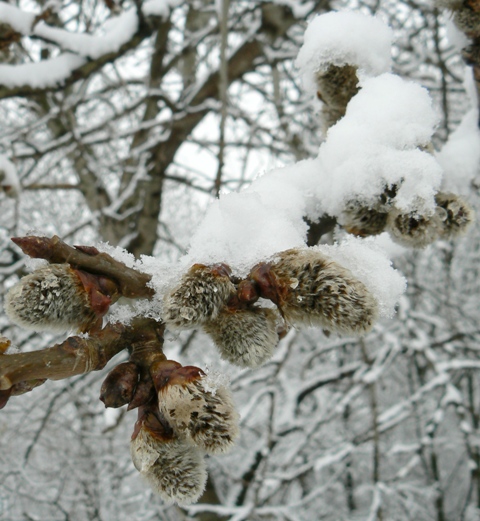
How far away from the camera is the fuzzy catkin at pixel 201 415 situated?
0.66 meters

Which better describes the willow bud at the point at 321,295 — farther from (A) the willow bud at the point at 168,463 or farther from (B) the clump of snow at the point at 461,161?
(B) the clump of snow at the point at 461,161

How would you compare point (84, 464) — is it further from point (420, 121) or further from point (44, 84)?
point (420, 121)

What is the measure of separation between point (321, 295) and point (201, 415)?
0.23 m

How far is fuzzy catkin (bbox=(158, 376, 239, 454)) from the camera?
2.16 feet

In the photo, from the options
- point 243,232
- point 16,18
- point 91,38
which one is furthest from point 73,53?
point 243,232

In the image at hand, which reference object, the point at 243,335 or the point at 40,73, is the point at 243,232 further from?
the point at 40,73

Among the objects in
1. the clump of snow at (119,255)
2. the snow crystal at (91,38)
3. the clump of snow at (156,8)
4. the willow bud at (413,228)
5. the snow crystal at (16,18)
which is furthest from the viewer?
the clump of snow at (156,8)

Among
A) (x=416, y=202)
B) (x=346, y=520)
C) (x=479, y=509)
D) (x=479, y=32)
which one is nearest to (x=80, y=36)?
(x=479, y=32)

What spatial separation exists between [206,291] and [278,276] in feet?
0.34

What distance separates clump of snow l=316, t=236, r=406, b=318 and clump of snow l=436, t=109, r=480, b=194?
0.35m

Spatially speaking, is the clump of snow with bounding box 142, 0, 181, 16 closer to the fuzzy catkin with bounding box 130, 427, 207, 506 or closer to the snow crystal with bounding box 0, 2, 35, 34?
the snow crystal with bounding box 0, 2, 35, 34

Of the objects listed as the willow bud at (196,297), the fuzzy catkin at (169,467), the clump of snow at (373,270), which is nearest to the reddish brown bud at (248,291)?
the willow bud at (196,297)

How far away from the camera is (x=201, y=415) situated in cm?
66

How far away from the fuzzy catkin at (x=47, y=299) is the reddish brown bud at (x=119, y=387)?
0.10 meters
